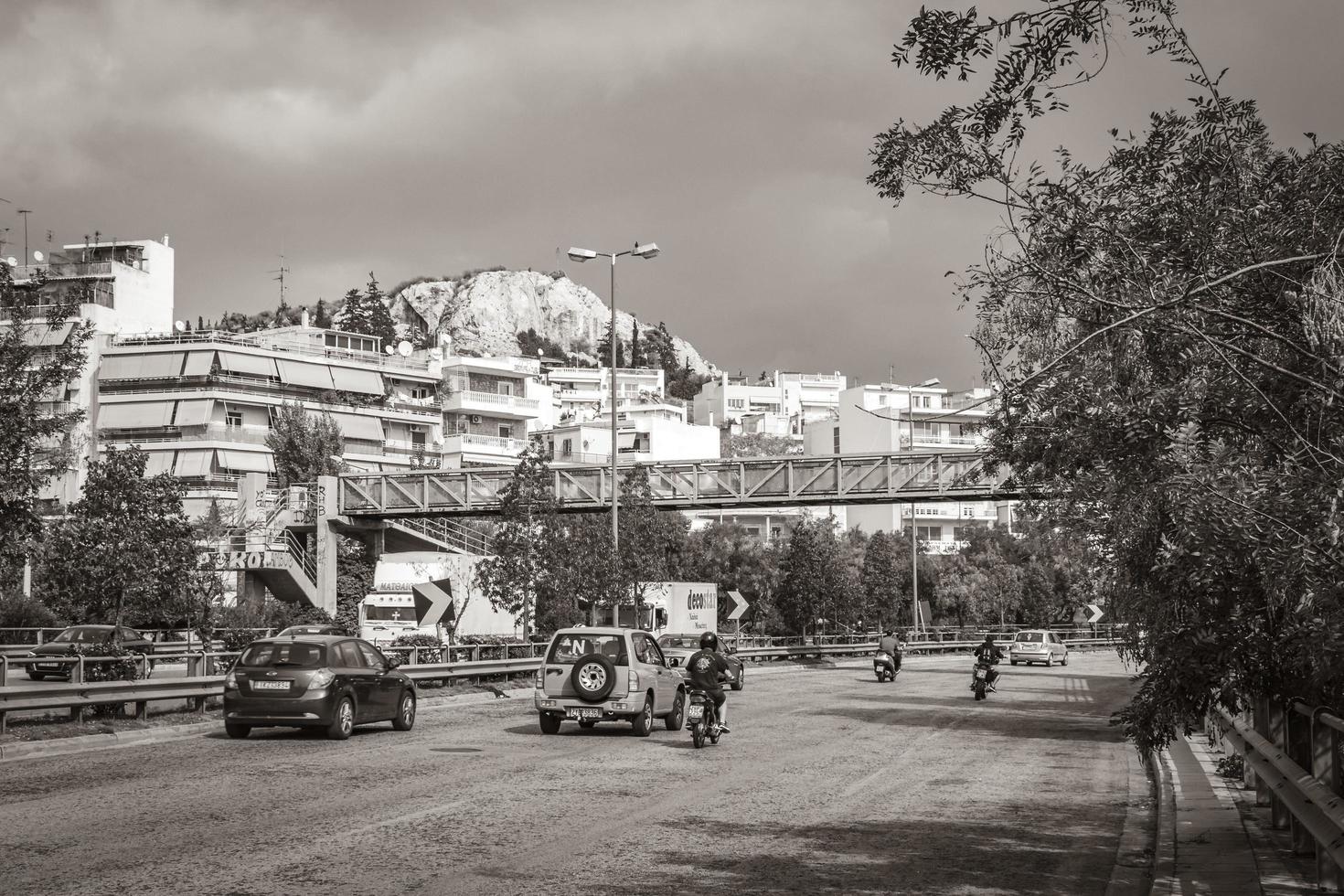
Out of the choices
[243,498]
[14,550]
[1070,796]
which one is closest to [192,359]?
[243,498]

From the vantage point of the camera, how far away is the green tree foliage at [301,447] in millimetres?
83250

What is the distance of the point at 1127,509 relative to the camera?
958cm

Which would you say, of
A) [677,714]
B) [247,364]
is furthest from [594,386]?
[677,714]

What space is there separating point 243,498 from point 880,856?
220 ft

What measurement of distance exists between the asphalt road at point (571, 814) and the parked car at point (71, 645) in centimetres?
1431

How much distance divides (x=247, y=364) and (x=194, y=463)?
7.50 meters

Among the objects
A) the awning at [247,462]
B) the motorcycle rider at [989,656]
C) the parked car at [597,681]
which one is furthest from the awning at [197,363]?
the parked car at [597,681]

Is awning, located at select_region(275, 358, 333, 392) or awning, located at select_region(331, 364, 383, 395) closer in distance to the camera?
awning, located at select_region(275, 358, 333, 392)

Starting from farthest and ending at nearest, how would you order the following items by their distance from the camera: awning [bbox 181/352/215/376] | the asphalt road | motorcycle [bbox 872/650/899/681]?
1. awning [bbox 181/352/215/376]
2. motorcycle [bbox 872/650/899/681]
3. the asphalt road

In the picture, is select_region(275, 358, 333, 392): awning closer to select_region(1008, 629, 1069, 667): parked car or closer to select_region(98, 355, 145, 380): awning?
select_region(98, 355, 145, 380): awning

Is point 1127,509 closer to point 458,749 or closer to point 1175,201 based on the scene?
point 1175,201

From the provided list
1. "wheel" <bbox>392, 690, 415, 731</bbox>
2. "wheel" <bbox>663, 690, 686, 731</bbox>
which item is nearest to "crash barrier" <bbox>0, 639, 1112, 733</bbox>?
"wheel" <bbox>392, 690, 415, 731</bbox>

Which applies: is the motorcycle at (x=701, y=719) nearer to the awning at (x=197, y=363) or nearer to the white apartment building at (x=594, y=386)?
the awning at (x=197, y=363)

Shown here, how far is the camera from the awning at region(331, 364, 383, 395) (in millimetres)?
97750
